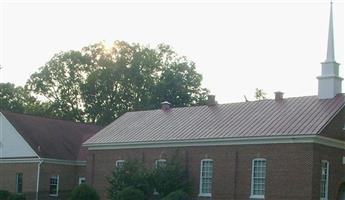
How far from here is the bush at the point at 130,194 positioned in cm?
4022

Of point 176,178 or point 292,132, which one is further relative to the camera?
point 176,178

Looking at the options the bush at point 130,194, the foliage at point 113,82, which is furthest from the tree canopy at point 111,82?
the bush at point 130,194

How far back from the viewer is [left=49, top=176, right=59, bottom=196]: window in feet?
174

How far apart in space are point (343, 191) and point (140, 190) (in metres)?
12.0

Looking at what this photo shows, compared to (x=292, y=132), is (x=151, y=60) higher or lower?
higher

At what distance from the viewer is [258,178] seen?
39.4 meters

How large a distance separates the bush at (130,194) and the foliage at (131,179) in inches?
60.3

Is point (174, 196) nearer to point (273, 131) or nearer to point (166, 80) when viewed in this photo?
point (273, 131)

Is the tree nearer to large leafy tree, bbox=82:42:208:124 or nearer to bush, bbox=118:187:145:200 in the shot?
large leafy tree, bbox=82:42:208:124

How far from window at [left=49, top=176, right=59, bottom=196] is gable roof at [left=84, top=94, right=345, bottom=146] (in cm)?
531

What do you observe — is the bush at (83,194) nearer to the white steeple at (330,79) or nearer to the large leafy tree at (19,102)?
the white steeple at (330,79)

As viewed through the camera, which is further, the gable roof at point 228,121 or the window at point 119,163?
the window at point 119,163

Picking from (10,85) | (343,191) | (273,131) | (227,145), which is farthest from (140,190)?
(10,85)

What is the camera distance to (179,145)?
4409 centimetres
